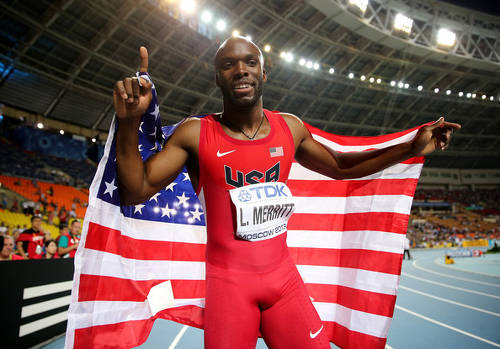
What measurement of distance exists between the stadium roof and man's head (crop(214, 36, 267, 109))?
17369 mm

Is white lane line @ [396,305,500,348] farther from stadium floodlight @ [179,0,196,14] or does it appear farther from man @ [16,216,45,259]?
stadium floodlight @ [179,0,196,14]

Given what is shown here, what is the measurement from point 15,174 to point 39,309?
17.6 meters

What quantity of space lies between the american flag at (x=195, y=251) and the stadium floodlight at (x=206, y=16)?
1875cm

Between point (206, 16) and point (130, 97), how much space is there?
66.2 ft

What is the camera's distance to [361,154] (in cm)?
209

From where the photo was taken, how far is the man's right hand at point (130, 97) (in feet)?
4.25

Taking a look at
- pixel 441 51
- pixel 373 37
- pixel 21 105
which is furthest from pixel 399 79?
pixel 21 105

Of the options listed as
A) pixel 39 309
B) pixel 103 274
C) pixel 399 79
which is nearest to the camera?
pixel 103 274

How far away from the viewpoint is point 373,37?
23891mm

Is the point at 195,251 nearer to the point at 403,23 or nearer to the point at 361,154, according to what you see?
the point at 361,154

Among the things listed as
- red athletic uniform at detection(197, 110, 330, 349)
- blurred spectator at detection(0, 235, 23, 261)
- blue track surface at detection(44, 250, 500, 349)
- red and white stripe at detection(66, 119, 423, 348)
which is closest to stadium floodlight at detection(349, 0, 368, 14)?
blue track surface at detection(44, 250, 500, 349)

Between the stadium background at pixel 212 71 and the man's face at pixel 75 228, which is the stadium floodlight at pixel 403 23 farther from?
the man's face at pixel 75 228

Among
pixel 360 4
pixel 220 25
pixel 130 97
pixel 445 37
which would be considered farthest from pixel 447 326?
pixel 445 37

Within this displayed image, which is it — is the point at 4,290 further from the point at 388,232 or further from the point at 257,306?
the point at 388,232
